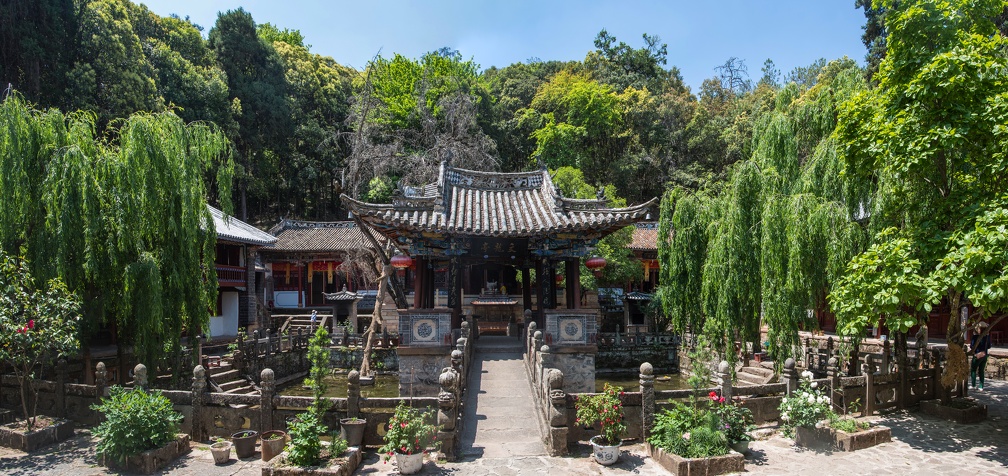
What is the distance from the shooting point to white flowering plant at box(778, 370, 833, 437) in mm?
8289

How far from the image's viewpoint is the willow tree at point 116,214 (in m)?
9.52

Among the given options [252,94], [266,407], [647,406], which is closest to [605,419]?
[647,406]

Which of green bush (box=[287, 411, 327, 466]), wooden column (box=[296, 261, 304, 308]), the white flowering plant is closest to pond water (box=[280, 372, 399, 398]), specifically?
green bush (box=[287, 411, 327, 466])

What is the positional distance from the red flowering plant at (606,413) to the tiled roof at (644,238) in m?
20.8

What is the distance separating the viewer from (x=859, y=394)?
1006 centimetres

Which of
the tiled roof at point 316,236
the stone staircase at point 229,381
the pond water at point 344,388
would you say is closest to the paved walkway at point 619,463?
the stone staircase at point 229,381

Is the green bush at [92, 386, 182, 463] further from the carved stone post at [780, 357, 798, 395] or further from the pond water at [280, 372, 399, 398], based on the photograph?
the carved stone post at [780, 357, 798, 395]

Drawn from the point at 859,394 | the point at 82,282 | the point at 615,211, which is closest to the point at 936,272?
the point at 859,394

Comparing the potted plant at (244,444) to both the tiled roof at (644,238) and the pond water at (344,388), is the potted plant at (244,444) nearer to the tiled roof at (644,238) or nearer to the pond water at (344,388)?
the pond water at (344,388)

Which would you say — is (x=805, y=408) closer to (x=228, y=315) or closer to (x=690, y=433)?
(x=690, y=433)

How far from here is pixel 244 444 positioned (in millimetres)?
8141

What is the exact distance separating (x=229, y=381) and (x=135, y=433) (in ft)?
24.9

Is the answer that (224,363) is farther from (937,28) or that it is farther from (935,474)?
(937,28)

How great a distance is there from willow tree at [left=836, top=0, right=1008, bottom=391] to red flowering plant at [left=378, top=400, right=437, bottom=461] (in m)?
6.88
